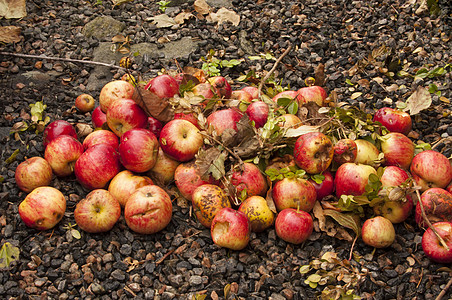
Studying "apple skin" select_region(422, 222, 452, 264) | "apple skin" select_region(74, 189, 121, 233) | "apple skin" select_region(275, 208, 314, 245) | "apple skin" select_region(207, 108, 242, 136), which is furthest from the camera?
"apple skin" select_region(207, 108, 242, 136)

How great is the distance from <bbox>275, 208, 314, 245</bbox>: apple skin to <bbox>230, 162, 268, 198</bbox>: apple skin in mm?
306

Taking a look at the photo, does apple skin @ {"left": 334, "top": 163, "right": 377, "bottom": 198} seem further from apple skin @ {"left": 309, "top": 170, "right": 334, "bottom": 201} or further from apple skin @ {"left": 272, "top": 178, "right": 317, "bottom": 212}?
apple skin @ {"left": 272, "top": 178, "right": 317, "bottom": 212}

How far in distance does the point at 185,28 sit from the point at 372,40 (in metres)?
2.24

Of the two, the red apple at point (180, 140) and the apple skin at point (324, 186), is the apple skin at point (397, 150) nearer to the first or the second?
the apple skin at point (324, 186)

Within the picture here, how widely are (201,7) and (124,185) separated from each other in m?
3.22

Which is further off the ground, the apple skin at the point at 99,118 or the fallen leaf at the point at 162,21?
the fallen leaf at the point at 162,21

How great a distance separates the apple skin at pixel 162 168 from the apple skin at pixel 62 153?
1.96 ft

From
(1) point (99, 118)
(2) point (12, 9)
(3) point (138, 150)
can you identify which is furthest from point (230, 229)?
(2) point (12, 9)

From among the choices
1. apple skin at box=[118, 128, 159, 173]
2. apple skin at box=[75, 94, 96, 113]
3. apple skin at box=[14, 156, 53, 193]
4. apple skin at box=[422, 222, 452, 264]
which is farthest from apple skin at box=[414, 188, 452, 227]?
apple skin at box=[75, 94, 96, 113]

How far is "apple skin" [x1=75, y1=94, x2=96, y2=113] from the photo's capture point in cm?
414

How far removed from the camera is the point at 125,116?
11.3 feet

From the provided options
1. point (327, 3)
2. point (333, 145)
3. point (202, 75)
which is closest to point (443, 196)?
point (333, 145)

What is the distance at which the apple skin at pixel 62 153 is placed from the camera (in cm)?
338

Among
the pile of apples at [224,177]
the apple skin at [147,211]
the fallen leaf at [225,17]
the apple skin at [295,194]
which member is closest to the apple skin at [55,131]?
the pile of apples at [224,177]
